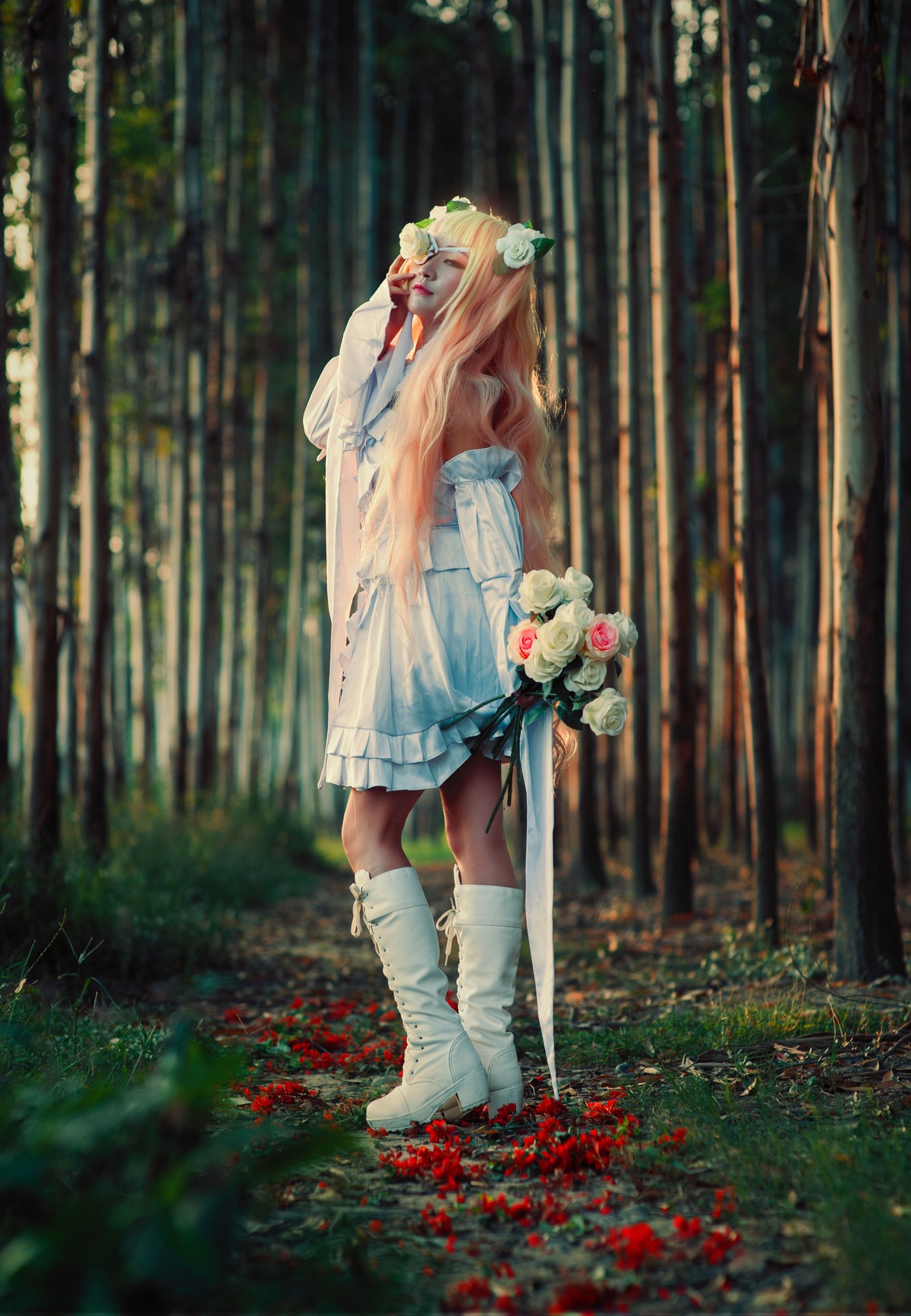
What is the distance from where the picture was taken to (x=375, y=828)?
2.69 metres

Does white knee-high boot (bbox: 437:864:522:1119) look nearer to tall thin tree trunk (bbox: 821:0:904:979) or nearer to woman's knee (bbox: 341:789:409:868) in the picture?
woman's knee (bbox: 341:789:409:868)

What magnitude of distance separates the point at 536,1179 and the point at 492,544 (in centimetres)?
144

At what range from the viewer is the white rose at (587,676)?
101 inches

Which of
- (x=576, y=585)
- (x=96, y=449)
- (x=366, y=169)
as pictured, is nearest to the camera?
(x=576, y=585)

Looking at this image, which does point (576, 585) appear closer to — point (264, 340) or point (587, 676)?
point (587, 676)

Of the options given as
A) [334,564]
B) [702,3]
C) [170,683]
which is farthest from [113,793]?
[702,3]

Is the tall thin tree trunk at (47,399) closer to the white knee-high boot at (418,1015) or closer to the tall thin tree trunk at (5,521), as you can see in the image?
the tall thin tree trunk at (5,521)

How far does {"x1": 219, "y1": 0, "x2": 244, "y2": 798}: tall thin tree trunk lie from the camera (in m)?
10.9

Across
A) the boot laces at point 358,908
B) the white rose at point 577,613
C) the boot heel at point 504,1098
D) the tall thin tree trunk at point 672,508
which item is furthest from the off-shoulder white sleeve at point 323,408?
the tall thin tree trunk at point 672,508

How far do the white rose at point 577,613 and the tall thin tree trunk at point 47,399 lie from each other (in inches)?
132

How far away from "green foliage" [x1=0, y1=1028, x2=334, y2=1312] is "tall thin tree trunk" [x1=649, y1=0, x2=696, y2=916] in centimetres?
426

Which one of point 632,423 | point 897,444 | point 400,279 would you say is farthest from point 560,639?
point 897,444

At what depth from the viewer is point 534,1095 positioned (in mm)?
2838

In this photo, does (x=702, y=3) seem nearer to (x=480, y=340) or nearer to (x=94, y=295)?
(x=94, y=295)
